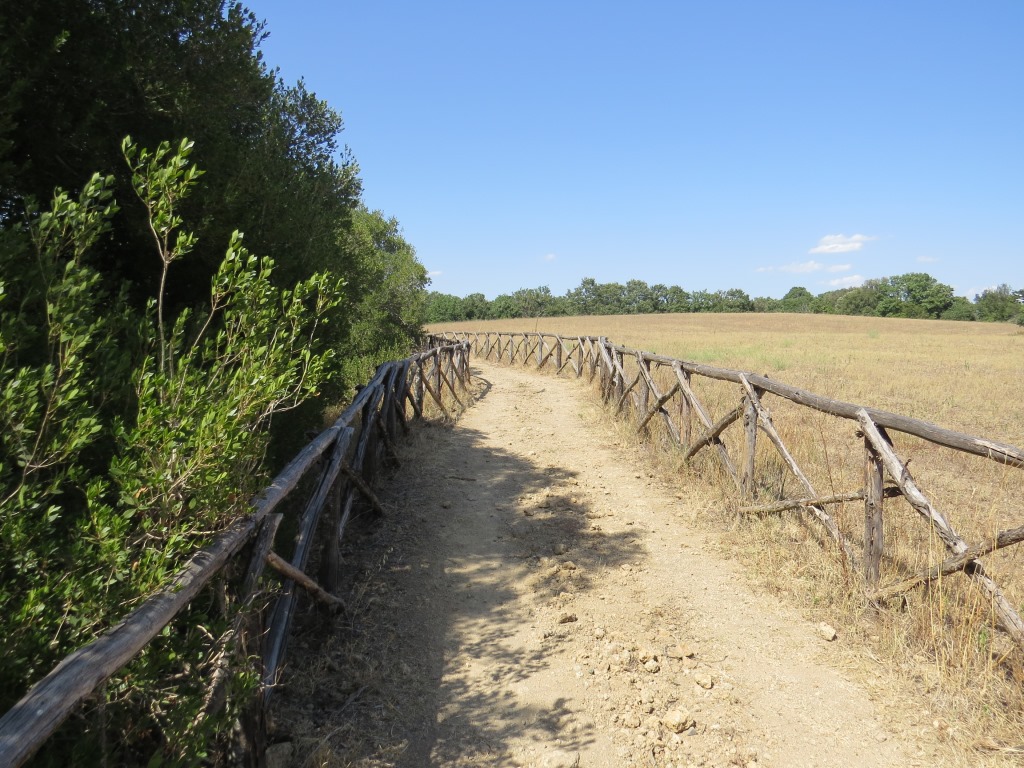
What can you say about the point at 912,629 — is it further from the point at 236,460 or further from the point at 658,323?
the point at 658,323

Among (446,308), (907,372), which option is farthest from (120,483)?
(446,308)

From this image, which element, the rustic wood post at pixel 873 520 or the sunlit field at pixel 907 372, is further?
the sunlit field at pixel 907 372

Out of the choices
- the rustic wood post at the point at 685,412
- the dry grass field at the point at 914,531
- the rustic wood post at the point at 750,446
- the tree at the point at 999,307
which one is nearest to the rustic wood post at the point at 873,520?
the dry grass field at the point at 914,531

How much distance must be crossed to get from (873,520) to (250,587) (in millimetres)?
4051

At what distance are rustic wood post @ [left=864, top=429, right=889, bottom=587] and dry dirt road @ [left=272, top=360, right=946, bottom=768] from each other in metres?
0.64

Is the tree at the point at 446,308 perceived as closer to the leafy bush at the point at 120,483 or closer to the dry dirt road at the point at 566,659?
the dry dirt road at the point at 566,659

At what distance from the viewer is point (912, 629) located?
149 inches

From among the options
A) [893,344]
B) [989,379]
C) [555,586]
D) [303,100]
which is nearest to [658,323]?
[893,344]

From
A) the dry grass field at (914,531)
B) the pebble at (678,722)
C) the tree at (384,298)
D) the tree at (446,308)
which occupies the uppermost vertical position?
the tree at (446,308)

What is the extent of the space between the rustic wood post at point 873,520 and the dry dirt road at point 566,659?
635 mm

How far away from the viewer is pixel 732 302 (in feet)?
331

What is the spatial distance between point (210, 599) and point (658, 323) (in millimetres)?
57204

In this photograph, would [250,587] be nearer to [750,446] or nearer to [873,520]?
[873,520]

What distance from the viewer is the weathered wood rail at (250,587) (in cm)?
147
